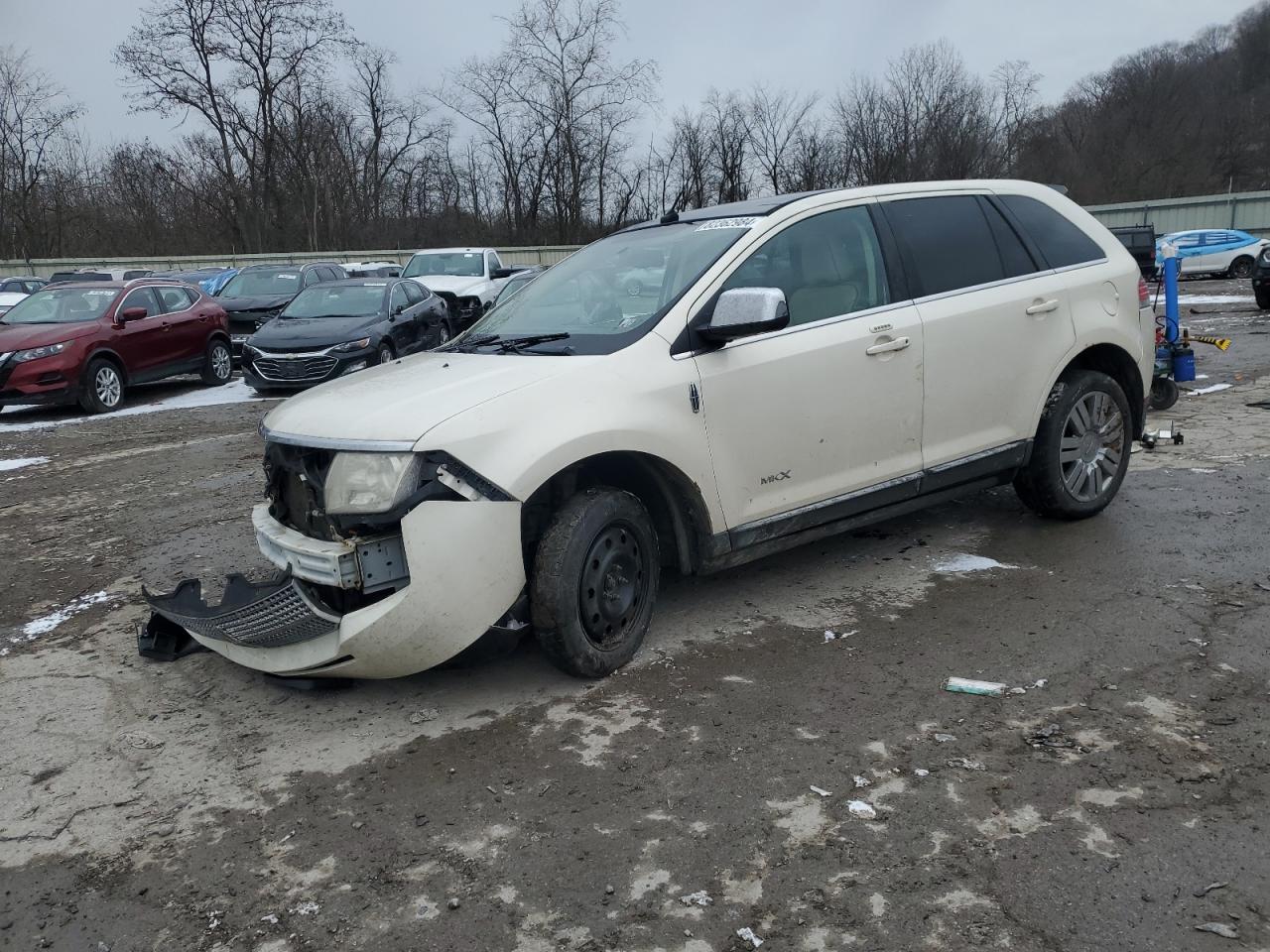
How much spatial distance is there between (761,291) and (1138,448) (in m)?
4.90

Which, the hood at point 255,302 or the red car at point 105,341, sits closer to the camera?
the red car at point 105,341

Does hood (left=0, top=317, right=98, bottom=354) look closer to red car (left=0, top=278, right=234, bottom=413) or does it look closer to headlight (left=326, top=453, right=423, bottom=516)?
red car (left=0, top=278, right=234, bottom=413)

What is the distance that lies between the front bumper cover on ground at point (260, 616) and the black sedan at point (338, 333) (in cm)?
932

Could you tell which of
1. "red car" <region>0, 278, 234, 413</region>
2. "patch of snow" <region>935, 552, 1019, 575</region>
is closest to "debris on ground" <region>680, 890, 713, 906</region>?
"patch of snow" <region>935, 552, 1019, 575</region>

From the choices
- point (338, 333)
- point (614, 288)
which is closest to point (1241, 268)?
point (338, 333)

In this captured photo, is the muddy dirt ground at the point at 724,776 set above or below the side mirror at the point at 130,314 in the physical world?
below

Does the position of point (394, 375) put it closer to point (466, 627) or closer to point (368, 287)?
point (466, 627)

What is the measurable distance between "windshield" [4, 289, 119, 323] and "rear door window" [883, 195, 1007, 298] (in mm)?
11613

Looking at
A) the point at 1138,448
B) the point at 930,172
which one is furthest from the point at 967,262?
the point at 930,172

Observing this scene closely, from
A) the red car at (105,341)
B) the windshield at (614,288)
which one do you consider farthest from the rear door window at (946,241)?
the red car at (105,341)

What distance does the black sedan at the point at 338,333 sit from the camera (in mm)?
13391

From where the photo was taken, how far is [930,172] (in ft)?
177

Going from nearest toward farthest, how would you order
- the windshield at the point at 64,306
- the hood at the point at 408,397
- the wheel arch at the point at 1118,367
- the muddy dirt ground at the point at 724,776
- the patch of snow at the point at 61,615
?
the muddy dirt ground at the point at 724,776 < the hood at the point at 408,397 < the patch of snow at the point at 61,615 < the wheel arch at the point at 1118,367 < the windshield at the point at 64,306

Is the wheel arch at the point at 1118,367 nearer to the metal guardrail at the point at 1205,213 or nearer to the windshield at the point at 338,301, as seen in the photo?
the windshield at the point at 338,301
